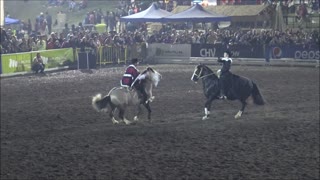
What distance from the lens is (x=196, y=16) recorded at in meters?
43.9

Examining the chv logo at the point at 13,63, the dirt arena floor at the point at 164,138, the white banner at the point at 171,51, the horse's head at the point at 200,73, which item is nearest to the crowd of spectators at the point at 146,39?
the chv logo at the point at 13,63

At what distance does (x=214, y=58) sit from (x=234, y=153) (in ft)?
83.0

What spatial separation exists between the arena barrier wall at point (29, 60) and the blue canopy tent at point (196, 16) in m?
9.45

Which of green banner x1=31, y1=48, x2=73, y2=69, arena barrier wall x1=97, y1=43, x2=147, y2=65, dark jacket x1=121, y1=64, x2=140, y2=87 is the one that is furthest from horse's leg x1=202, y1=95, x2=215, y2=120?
arena barrier wall x1=97, y1=43, x2=147, y2=65

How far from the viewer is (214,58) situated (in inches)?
1593

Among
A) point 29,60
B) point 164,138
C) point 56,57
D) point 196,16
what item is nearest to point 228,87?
point 164,138

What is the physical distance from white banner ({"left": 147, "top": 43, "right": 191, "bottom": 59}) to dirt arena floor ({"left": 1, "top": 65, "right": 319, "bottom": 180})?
1250cm

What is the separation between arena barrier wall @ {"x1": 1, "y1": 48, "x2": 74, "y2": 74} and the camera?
3381 cm

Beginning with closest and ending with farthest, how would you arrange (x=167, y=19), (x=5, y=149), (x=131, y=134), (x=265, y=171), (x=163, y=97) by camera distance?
(x=265, y=171) < (x=5, y=149) < (x=131, y=134) < (x=163, y=97) < (x=167, y=19)

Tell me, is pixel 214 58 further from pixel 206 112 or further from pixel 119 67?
pixel 206 112

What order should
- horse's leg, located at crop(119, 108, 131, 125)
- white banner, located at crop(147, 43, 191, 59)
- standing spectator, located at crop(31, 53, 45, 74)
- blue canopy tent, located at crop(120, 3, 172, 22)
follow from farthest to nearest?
blue canopy tent, located at crop(120, 3, 172, 22) → white banner, located at crop(147, 43, 191, 59) → standing spectator, located at crop(31, 53, 45, 74) → horse's leg, located at crop(119, 108, 131, 125)

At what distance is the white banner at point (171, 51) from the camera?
136 feet

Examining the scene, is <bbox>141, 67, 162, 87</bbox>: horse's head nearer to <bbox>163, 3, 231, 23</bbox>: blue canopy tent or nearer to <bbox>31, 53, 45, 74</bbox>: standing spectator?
<bbox>31, 53, 45, 74</bbox>: standing spectator

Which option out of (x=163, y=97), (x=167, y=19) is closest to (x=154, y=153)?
(x=163, y=97)
